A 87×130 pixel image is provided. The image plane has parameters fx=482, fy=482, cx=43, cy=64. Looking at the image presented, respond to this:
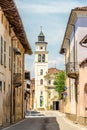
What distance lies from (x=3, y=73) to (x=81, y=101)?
618 centimetres

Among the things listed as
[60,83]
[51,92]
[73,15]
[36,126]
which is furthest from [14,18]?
[51,92]

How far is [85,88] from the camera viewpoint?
34.4 meters

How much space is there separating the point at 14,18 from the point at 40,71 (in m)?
98.2

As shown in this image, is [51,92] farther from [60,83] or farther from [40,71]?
[60,83]

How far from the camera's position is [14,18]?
118ft

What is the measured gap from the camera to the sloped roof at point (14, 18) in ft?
100

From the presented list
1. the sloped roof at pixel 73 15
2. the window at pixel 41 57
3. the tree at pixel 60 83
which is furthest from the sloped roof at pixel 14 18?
the window at pixel 41 57

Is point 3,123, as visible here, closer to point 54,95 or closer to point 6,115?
point 6,115

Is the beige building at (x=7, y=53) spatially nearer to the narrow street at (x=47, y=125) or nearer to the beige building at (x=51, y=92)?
the narrow street at (x=47, y=125)

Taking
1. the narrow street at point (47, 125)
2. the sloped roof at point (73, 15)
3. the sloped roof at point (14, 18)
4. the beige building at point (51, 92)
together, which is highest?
the sloped roof at point (73, 15)

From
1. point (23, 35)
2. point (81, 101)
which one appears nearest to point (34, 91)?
point (23, 35)

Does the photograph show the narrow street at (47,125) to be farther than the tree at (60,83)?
No

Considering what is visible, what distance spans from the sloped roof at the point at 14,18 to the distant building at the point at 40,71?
8086 cm

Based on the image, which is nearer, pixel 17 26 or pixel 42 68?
pixel 17 26
